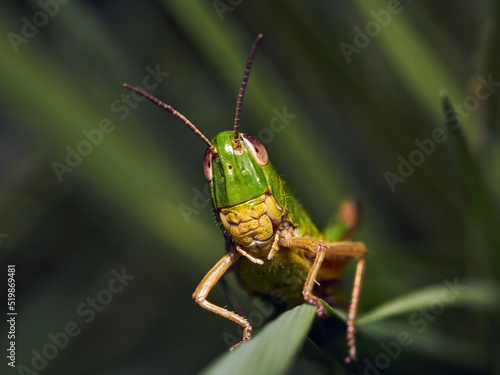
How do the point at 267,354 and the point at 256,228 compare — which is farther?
the point at 256,228

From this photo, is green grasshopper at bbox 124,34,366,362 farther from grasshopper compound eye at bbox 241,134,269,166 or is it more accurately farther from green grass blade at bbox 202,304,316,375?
green grass blade at bbox 202,304,316,375

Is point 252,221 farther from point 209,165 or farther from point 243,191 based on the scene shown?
point 209,165

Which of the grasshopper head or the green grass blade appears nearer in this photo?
the green grass blade

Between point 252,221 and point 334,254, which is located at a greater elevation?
point 252,221

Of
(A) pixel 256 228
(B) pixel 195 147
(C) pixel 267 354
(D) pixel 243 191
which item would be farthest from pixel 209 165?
(B) pixel 195 147

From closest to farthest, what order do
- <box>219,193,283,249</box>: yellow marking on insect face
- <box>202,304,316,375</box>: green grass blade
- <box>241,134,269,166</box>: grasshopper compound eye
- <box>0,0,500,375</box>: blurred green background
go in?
<box>202,304,316,375</box>: green grass blade → <box>219,193,283,249</box>: yellow marking on insect face → <box>241,134,269,166</box>: grasshopper compound eye → <box>0,0,500,375</box>: blurred green background

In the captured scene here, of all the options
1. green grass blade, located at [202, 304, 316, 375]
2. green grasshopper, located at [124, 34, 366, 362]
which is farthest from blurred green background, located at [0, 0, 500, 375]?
green grass blade, located at [202, 304, 316, 375]

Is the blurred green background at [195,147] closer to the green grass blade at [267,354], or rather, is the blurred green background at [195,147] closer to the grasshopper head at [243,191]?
the grasshopper head at [243,191]
